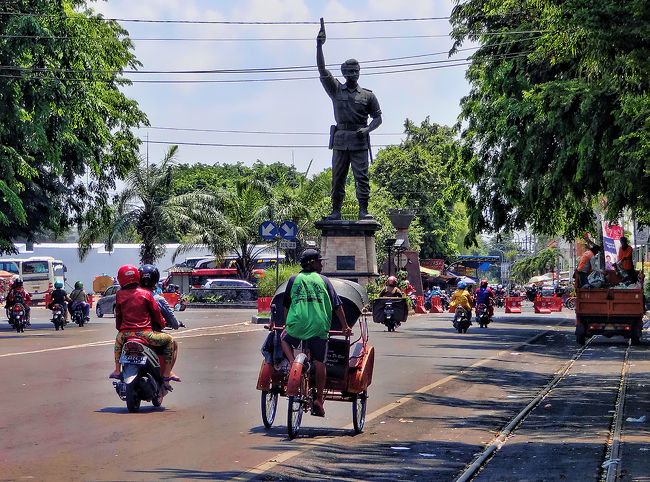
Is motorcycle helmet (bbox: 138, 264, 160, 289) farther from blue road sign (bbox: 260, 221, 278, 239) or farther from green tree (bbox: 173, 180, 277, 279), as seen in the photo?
green tree (bbox: 173, 180, 277, 279)

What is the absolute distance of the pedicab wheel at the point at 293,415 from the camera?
9718 mm

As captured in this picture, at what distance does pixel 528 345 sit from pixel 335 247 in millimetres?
12400

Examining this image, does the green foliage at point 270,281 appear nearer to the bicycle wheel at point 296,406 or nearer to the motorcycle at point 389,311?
A: the motorcycle at point 389,311

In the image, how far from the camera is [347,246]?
121 feet

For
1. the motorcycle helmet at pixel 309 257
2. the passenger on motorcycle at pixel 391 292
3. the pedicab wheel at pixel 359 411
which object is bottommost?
the pedicab wheel at pixel 359 411

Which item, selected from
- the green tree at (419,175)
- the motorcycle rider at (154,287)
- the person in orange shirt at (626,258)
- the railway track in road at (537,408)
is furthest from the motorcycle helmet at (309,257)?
the green tree at (419,175)

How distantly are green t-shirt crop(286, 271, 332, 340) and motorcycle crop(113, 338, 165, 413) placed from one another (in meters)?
2.34

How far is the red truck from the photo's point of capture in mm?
25547

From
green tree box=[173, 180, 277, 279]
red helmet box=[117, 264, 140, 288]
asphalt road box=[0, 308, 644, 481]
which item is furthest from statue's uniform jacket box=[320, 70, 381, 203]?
red helmet box=[117, 264, 140, 288]

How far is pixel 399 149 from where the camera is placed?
290ft

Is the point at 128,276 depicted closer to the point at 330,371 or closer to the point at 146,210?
the point at 330,371

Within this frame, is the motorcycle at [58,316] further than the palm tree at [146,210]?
No

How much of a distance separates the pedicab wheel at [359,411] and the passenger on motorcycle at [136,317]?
8.42 ft

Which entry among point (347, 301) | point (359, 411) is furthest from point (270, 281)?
point (359, 411)
